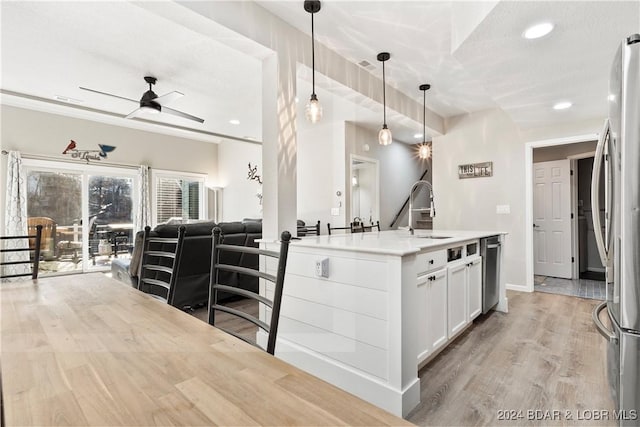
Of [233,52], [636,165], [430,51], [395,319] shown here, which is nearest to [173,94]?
[233,52]

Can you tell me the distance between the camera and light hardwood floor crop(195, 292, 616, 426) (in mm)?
1715

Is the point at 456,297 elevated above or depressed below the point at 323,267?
below

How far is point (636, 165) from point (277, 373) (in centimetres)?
159

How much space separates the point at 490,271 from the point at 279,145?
7.74ft

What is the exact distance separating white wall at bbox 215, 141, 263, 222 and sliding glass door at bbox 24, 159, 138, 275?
191 cm

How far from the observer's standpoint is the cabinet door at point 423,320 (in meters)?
1.91

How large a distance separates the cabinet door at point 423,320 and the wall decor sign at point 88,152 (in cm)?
633

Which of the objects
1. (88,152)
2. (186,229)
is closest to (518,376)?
(186,229)

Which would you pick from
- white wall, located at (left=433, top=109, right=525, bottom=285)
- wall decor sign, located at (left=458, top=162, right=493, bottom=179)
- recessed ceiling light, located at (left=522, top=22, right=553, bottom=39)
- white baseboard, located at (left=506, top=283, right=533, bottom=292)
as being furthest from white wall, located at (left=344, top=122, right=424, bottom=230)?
recessed ceiling light, located at (left=522, top=22, right=553, bottom=39)

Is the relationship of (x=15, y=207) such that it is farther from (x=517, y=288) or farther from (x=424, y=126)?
(x=517, y=288)

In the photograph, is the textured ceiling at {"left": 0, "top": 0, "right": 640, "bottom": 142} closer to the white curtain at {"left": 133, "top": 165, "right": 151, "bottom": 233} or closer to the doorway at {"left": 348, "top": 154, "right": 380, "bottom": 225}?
the doorway at {"left": 348, "top": 154, "right": 380, "bottom": 225}

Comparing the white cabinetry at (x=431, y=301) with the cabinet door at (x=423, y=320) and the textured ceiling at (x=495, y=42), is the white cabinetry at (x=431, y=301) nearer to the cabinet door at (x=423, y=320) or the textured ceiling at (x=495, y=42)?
the cabinet door at (x=423, y=320)

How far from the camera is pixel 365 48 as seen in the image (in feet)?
9.95

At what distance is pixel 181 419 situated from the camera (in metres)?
0.55
